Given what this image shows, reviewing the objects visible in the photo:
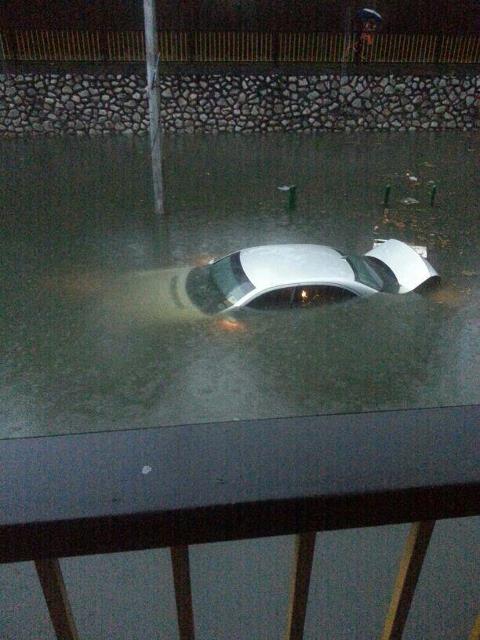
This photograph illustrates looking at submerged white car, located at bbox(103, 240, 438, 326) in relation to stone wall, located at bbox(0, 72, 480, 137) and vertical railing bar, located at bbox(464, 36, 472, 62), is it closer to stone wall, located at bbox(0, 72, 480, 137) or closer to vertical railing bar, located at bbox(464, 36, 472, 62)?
stone wall, located at bbox(0, 72, 480, 137)

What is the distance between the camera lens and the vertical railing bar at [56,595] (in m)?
0.89

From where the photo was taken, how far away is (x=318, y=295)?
278 inches

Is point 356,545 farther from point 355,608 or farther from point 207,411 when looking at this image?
point 207,411

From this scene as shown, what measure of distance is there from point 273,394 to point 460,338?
9.18 feet

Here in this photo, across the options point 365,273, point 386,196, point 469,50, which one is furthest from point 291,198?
point 469,50

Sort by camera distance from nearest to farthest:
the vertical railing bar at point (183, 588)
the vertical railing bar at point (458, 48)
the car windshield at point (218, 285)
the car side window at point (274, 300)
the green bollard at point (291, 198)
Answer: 1. the vertical railing bar at point (183, 588)
2. the car side window at point (274, 300)
3. the car windshield at point (218, 285)
4. the green bollard at point (291, 198)
5. the vertical railing bar at point (458, 48)

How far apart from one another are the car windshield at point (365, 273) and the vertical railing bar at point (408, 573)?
621cm

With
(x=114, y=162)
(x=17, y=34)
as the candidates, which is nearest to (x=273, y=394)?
(x=114, y=162)

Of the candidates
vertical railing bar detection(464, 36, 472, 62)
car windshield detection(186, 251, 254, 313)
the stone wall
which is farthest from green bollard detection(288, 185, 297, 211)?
vertical railing bar detection(464, 36, 472, 62)

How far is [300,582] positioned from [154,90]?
11.1m

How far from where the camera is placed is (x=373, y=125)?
18.6m

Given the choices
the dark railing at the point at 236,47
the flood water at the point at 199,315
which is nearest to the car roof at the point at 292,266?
the flood water at the point at 199,315

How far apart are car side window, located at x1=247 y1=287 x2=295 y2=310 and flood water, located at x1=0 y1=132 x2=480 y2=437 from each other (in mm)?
Result: 249

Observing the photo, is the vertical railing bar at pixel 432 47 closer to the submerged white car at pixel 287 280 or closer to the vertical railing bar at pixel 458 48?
the vertical railing bar at pixel 458 48
